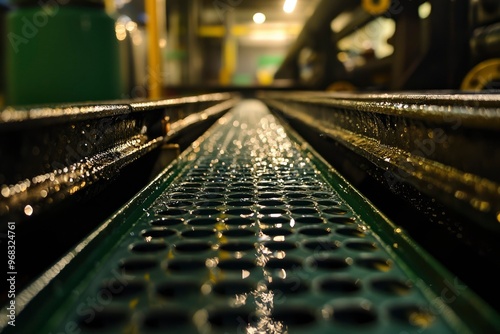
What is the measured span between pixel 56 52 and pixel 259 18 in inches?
723

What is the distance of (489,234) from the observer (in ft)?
2.77

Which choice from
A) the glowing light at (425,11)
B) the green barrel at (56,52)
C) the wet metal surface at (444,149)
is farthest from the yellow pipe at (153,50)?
the wet metal surface at (444,149)

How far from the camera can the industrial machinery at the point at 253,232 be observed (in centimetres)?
64

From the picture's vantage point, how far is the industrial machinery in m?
0.64

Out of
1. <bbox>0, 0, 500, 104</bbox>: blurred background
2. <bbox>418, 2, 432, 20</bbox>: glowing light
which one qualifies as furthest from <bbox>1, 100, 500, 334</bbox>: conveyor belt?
<bbox>418, 2, 432, 20</bbox>: glowing light

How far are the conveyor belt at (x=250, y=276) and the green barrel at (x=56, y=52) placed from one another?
2.21m

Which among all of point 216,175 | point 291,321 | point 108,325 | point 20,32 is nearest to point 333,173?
point 216,175

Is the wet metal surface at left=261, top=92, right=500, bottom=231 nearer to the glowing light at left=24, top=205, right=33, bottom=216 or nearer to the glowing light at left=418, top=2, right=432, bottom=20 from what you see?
the glowing light at left=24, top=205, right=33, bottom=216

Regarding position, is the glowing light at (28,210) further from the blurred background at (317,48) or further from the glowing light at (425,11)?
the glowing light at (425,11)

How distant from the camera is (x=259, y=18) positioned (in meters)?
20.4

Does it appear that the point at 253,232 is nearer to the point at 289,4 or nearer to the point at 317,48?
the point at 317,48

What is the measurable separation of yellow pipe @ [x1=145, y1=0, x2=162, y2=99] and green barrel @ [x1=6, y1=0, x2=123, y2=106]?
2.76 meters

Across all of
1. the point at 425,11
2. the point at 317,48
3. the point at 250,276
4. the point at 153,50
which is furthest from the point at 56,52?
the point at 317,48

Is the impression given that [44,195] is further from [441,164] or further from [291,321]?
[441,164]
